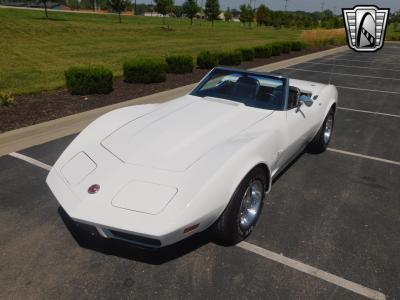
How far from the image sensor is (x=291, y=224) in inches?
166

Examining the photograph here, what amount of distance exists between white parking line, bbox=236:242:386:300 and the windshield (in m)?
1.95

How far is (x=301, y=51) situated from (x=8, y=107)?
22.1 m

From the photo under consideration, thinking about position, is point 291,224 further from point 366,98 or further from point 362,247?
point 366,98

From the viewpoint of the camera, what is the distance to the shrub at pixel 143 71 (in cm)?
1160

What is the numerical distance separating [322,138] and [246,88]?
2028mm

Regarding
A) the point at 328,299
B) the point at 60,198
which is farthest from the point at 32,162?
the point at 328,299

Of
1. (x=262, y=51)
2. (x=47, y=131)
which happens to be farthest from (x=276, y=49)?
(x=47, y=131)

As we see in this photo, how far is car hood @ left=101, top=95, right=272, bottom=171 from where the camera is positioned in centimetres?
356

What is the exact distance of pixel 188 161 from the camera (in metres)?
3.46

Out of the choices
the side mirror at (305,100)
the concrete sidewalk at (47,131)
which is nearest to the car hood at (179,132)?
the side mirror at (305,100)

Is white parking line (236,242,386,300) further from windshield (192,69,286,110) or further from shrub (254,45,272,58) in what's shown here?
shrub (254,45,272,58)

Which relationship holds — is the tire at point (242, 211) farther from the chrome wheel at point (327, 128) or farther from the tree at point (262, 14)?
the tree at point (262, 14)

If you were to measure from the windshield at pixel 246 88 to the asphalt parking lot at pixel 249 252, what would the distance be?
1.29m

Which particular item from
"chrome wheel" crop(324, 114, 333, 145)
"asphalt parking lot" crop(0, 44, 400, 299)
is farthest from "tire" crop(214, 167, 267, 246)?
"chrome wheel" crop(324, 114, 333, 145)
